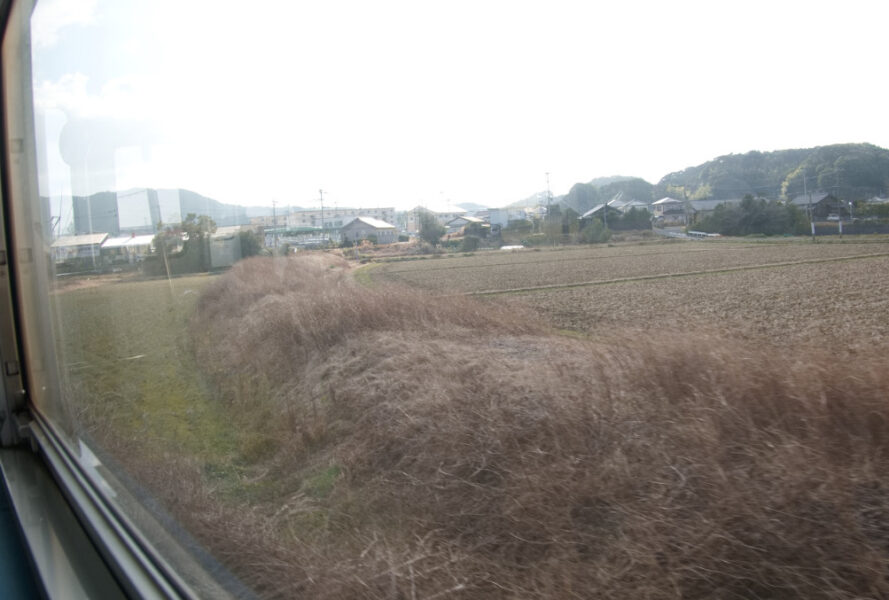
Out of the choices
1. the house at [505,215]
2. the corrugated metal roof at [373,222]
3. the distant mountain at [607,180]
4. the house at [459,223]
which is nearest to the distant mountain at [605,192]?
the distant mountain at [607,180]

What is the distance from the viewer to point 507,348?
3463 mm

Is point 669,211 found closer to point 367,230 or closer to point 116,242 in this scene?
point 116,242

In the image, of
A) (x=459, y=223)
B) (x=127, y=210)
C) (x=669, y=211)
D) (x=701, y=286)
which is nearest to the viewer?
(x=669, y=211)

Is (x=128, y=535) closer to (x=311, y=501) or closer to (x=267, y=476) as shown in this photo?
(x=311, y=501)

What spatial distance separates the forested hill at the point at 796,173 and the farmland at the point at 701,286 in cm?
24

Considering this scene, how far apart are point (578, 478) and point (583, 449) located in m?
0.17

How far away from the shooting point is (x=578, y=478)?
2.16 metres

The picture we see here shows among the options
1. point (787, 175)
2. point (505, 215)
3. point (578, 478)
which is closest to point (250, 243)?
point (505, 215)

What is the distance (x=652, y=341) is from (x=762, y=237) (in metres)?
0.66

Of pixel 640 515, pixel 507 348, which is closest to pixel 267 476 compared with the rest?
pixel 507 348

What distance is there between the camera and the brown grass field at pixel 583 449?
159 cm

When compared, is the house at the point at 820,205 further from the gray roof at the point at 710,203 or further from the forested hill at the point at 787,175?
the gray roof at the point at 710,203

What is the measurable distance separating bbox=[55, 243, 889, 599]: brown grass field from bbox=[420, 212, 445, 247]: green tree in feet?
5.34

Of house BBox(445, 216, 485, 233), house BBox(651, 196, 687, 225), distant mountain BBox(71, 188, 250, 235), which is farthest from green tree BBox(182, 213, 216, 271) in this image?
house BBox(651, 196, 687, 225)
